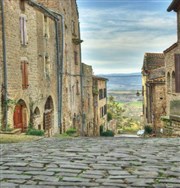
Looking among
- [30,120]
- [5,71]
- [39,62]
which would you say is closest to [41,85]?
[39,62]

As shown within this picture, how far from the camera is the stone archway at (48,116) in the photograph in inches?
1019

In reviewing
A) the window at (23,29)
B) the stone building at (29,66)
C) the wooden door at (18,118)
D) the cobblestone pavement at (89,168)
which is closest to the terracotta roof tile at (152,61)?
the stone building at (29,66)

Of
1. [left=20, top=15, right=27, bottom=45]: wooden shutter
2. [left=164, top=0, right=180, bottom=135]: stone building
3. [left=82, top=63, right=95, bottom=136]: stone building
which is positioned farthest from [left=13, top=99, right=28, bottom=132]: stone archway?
[left=82, top=63, right=95, bottom=136]: stone building

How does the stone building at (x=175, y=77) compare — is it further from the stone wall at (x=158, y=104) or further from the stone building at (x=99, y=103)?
the stone building at (x=99, y=103)

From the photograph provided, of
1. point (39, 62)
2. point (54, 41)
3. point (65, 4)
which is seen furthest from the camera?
point (65, 4)

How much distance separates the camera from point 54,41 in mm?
28688

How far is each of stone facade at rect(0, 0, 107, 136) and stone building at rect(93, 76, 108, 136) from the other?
4.09 m

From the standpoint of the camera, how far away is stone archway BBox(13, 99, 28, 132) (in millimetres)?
20389

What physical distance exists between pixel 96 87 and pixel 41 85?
2090 centimetres

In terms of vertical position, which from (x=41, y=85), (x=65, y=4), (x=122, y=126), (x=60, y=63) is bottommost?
(x=122, y=126)

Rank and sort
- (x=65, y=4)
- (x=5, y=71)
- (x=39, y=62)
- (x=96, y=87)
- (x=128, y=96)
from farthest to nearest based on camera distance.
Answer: (x=128, y=96) → (x=96, y=87) → (x=65, y=4) → (x=39, y=62) → (x=5, y=71)

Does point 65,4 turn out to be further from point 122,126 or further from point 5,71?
point 122,126

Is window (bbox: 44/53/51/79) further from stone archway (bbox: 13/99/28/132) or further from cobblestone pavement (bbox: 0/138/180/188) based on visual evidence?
cobblestone pavement (bbox: 0/138/180/188)

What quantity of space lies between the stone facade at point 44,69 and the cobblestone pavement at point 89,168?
10.9 metres
